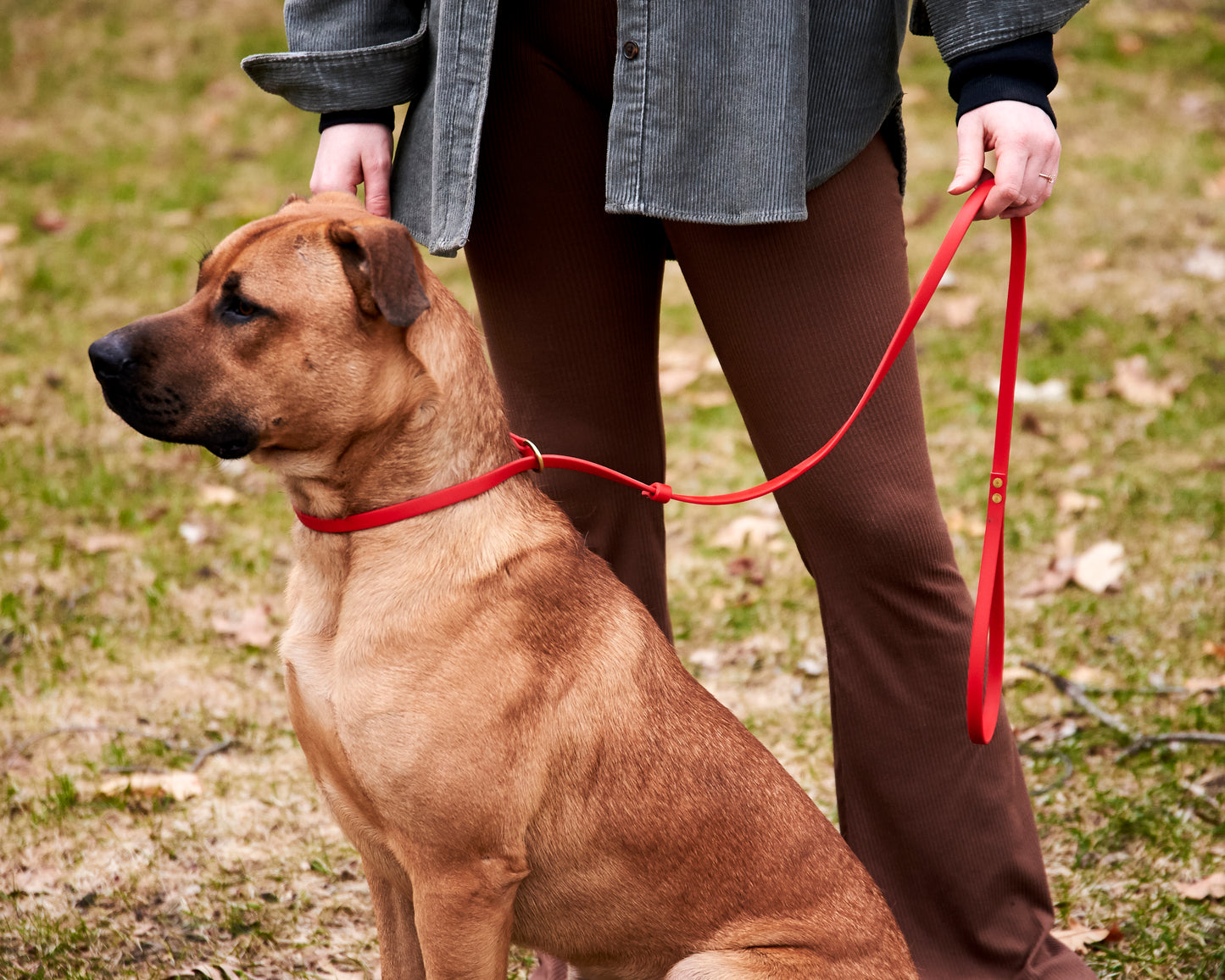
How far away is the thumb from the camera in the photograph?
221 cm

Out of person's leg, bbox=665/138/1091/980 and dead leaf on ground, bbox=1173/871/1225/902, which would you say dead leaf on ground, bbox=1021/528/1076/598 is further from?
person's leg, bbox=665/138/1091/980

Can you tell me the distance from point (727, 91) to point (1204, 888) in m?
2.42

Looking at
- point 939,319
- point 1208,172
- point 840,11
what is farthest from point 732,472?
point 1208,172

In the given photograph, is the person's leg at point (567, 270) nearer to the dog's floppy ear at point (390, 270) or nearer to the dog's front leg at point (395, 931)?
the dog's floppy ear at point (390, 270)

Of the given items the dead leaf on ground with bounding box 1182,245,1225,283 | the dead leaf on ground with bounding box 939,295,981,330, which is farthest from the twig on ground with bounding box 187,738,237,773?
the dead leaf on ground with bounding box 1182,245,1225,283

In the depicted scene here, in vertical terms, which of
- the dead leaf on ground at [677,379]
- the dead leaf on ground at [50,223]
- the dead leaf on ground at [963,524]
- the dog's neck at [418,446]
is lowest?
the dead leaf on ground at [963,524]

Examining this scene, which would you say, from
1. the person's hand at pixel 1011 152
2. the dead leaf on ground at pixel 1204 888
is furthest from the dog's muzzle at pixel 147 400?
the dead leaf on ground at pixel 1204 888

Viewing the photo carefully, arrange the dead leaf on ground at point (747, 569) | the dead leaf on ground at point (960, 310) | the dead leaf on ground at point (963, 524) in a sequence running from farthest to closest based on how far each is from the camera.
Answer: the dead leaf on ground at point (960, 310) → the dead leaf on ground at point (963, 524) → the dead leaf on ground at point (747, 569)

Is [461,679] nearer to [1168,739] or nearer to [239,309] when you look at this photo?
[239,309]

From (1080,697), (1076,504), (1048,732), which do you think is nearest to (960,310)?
(1076,504)

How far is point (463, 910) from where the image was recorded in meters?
2.19

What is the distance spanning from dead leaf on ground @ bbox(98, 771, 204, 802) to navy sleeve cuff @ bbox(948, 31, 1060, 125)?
276cm

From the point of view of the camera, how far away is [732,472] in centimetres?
557

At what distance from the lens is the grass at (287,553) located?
3.21 m
